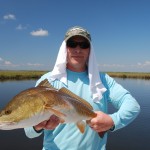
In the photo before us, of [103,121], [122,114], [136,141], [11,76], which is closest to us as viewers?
[103,121]

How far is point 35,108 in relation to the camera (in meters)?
2.81

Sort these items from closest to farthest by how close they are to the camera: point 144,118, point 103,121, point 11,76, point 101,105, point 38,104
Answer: point 38,104 < point 103,121 < point 101,105 < point 144,118 < point 11,76

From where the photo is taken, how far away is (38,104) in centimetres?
282

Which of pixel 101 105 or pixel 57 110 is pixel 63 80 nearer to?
pixel 101 105

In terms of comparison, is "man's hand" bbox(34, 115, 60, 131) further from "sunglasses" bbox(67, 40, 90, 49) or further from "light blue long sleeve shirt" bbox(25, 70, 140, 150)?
"sunglasses" bbox(67, 40, 90, 49)

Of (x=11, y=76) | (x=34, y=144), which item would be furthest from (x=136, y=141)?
(x=11, y=76)

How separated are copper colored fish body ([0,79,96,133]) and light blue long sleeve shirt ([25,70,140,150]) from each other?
0.85m

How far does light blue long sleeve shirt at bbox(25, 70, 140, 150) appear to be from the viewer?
3.84m

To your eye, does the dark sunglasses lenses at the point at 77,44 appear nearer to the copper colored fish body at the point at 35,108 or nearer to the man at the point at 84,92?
the man at the point at 84,92

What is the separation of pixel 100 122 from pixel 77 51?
1.21 metres

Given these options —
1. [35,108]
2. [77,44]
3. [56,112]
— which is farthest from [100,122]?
[77,44]

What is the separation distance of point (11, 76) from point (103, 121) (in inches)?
2945

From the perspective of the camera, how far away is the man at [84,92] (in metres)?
3.85

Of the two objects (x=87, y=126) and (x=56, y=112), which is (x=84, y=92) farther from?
(x=56, y=112)
